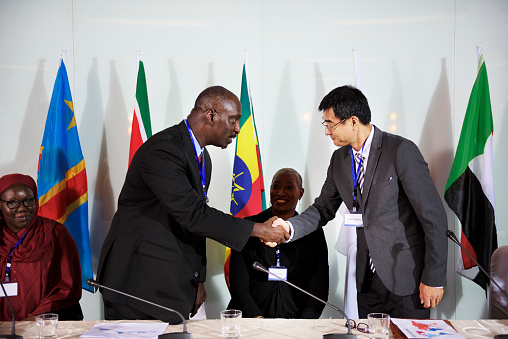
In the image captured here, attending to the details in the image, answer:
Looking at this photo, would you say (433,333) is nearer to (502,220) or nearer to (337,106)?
(337,106)

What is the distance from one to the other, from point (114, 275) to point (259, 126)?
203 centimetres

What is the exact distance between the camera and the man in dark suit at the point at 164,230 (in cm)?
241

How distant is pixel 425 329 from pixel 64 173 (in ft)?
9.08

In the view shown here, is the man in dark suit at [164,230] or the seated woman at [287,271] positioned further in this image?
the seated woman at [287,271]

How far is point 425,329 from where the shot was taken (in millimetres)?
2004

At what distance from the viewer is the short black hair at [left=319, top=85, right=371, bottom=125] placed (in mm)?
2736

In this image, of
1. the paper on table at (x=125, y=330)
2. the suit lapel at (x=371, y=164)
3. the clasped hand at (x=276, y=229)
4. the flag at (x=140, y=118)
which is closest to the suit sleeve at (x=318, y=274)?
the clasped hand at (x=276, y=229)

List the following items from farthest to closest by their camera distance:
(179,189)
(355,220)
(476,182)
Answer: (476,182), (355,220), (179,189)

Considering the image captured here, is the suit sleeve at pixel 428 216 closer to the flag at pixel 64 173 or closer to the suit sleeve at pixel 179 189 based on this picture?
the suit sleeve at pixel 179 189

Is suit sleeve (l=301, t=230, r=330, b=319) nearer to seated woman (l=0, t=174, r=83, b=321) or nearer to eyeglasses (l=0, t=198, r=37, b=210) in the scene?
seated woman (l=0, t=174, r=83, b=321)

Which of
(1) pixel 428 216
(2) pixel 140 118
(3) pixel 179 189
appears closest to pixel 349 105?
(1) pixel 428 216

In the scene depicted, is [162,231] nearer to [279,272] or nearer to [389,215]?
[279,272]

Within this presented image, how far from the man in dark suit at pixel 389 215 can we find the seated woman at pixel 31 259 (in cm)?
183

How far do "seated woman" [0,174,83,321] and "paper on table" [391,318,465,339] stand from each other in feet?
6.78
